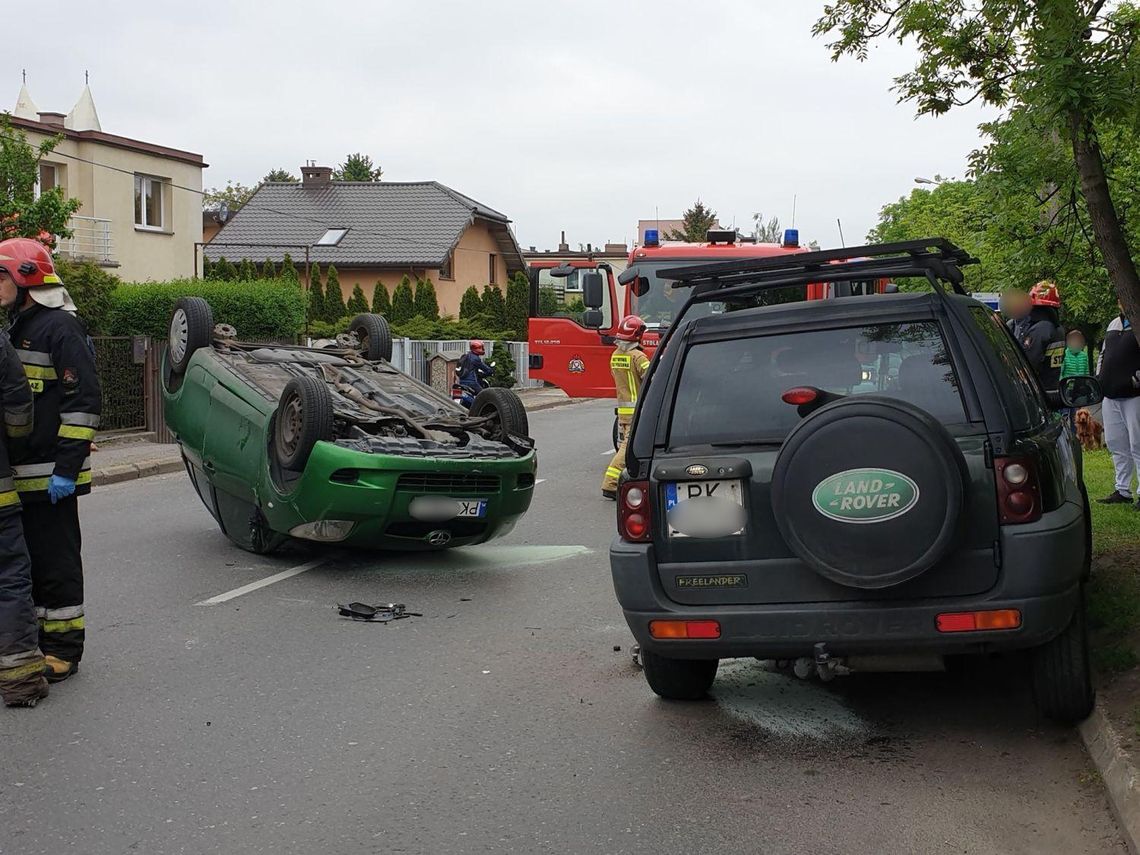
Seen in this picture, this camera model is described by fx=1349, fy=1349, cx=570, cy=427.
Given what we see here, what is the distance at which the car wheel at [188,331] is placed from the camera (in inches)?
409

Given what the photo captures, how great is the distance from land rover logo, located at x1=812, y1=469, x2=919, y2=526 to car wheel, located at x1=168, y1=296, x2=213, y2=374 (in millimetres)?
6747

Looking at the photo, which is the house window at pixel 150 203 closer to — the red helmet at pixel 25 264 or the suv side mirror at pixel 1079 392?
the red helmet at pixel 25 264

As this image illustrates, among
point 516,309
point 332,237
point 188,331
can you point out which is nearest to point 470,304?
point 516,309

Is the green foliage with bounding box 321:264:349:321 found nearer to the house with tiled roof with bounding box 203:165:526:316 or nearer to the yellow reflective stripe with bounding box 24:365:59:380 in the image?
the house with tiled roof with bounding box 203:165:526:316

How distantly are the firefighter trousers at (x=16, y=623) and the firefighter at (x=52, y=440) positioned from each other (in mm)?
317

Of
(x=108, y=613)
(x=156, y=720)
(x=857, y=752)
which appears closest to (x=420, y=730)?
(x=156, y=720)

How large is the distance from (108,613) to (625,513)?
156 inches

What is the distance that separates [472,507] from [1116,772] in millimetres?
5283

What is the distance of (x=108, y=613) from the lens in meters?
7.96

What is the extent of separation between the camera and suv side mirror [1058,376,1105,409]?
21.9 ft

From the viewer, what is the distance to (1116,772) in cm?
457

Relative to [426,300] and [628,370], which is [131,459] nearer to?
[628,370]

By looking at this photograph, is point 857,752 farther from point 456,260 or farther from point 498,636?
point 456,260

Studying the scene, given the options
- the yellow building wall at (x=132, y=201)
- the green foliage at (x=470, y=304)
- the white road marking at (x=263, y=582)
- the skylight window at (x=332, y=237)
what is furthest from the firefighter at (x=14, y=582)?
the skylight window at (x=332, y=237)
